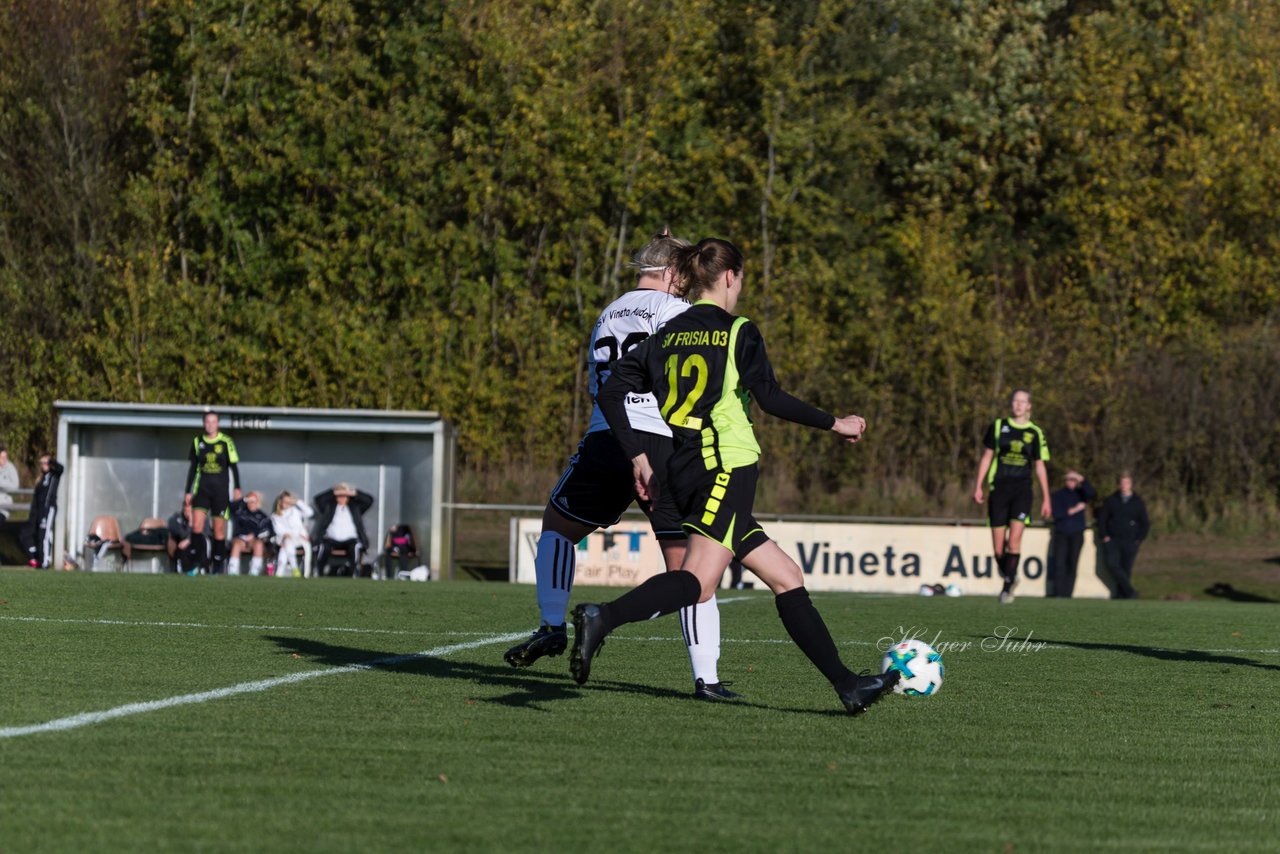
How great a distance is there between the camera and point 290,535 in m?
22.7

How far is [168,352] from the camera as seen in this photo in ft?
105

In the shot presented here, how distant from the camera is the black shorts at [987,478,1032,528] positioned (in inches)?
684

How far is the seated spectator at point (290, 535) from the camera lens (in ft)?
74.3

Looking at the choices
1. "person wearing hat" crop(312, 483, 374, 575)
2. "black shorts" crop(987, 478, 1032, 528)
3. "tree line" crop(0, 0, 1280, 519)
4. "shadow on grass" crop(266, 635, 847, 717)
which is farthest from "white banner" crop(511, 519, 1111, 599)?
"shadow on grass" crop(266, 635, 847, 717)

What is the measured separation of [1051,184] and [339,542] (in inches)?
800

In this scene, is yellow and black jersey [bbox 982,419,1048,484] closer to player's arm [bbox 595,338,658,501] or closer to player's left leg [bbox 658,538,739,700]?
player's left leg [bbox 658,538,739,700]

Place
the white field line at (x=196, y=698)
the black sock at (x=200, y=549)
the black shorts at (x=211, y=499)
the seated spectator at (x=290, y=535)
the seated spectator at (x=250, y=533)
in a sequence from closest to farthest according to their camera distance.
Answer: the white field line at (x=196, y=698) → the black shorts at (x=211, y=499) → the black sock at (x=200, y=549) → the seated spectator at (x=250, y=533) → the seated spectator at (x=290, y=535)

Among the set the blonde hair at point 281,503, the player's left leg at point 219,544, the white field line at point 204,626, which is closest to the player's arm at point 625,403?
the white field line at point 204,626

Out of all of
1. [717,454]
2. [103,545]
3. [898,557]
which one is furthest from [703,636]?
[103,545]

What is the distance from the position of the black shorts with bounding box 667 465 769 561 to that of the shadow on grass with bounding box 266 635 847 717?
0.78m

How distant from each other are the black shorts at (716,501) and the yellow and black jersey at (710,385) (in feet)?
0.12

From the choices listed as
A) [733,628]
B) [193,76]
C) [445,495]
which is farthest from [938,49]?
[733,628]

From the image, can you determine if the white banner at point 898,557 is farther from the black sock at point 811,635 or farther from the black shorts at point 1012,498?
the black sock at point 811,635

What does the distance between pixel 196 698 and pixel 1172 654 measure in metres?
5.78
